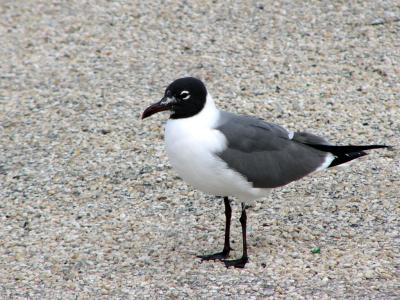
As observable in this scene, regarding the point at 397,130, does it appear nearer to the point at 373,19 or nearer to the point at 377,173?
the point at 377,173

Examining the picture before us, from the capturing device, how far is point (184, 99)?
4988mm

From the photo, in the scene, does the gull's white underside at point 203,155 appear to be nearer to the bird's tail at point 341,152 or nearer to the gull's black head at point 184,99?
the gull's black head at point 184,99

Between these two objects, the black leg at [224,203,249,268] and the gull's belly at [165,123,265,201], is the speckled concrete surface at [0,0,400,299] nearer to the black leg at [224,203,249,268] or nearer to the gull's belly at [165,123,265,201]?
the black leg at [224,203,249,268]

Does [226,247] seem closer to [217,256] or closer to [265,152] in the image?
[217,256]

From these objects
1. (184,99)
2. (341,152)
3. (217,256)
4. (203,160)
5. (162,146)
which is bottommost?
(162,146)

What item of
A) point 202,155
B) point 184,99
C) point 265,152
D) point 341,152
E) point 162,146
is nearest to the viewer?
point 202,155

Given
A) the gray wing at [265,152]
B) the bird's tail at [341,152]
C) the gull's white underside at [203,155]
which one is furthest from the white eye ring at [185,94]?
the bird's tail at [341,152]

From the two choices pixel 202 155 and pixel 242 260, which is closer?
pixel 202 155

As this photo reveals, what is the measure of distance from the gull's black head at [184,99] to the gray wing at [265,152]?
17 cm

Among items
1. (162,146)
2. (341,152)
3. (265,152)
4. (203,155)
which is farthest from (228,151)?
(162,146)

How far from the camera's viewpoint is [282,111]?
708 cm

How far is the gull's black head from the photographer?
4973 mm

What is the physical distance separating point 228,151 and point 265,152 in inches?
12.9

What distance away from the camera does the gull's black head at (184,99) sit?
4.97 metres
